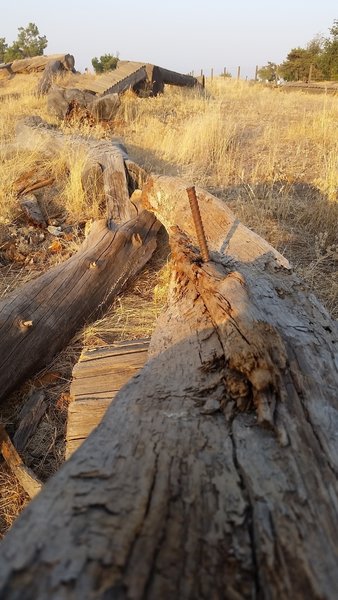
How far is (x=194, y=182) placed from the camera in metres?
5.69

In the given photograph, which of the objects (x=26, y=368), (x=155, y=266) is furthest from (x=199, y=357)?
(x=155, y=266)

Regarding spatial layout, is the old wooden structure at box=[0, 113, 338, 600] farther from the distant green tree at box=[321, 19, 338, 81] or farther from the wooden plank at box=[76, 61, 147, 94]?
Answer: the distant green tree at box=[321, 19, 338, 81]

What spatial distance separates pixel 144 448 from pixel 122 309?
2451mm

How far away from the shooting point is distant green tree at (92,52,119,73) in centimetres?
2257

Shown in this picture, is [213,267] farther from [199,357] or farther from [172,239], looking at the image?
[199,357]

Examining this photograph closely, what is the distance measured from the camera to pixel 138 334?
3.18 m

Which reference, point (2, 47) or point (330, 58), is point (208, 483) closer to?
point (330, 58)

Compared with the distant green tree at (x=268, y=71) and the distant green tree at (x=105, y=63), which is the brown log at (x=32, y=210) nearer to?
the distant green tree at (x=105, y=63)

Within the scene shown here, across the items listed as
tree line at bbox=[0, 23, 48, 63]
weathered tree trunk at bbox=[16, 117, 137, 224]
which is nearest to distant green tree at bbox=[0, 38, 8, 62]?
tree line at bbox=[0, 23, 48, 63]

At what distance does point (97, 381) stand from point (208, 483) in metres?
1.30

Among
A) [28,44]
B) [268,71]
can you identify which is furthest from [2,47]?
[268,71]

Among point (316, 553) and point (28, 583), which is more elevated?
point (28, 583)

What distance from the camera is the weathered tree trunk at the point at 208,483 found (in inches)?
29.7

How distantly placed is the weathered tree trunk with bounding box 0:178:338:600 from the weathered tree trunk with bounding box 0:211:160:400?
1.31 meters
